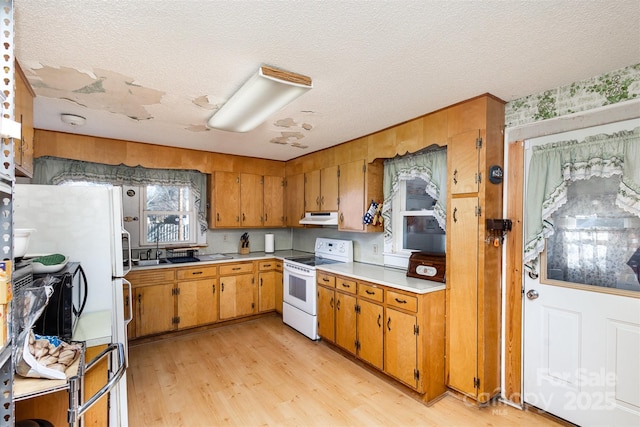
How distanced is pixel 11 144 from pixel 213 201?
351 cm

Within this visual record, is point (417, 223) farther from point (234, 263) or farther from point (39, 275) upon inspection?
point (39, 275)

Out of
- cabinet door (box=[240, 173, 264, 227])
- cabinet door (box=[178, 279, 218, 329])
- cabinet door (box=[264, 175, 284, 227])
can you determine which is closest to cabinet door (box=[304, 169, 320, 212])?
cabinet door (box=[264, 175, 284, 227])

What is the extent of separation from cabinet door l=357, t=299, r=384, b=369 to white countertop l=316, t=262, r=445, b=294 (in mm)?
250

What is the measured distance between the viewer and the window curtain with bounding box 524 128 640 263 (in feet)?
6.15

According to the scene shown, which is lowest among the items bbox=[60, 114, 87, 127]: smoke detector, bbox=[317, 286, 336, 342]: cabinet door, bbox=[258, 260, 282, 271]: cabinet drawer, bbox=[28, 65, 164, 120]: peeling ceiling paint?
bbox=[317, 286, 336, 342]: cabinet door

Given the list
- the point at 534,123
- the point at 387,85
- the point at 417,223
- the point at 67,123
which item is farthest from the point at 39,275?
the point at 534,123

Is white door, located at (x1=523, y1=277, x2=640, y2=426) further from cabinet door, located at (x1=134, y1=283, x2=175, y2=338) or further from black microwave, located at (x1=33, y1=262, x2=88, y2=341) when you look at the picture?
cabinet door, located at (x1=134, y1=283, x2=175, y2=338)

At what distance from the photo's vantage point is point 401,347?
8.51 feet

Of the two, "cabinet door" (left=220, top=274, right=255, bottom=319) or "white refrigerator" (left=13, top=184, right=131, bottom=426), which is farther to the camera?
"cabinet door" (left=220, top=274, right=255, bottom=319)

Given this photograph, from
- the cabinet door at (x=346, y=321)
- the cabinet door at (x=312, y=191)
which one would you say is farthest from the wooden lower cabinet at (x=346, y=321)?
the cabinet door at (x=312, y=191)

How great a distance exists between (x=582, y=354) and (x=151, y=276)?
4164 mm

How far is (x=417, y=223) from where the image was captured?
326 cm

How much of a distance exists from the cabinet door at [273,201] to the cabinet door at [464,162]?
2.95 m

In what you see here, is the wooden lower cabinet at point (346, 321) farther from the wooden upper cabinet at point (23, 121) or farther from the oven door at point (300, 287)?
the wooden upper cabinet at point (23, 121)
